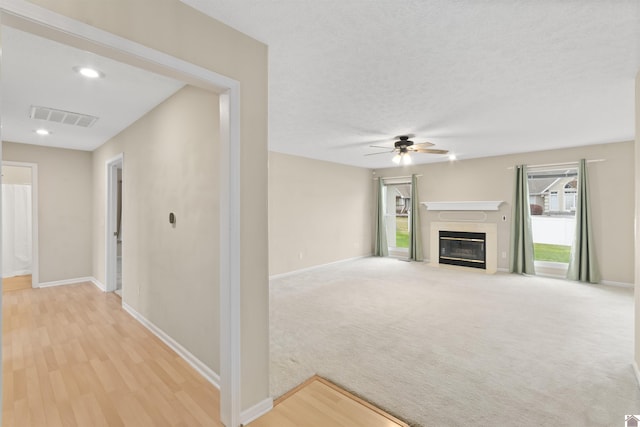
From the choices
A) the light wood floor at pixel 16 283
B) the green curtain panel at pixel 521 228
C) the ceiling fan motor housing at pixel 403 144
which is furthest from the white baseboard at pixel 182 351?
the green curtain panel at pixel 521 228

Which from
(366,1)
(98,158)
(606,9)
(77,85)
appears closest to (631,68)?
(606,9)

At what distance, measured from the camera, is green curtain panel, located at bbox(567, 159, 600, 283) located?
502cm

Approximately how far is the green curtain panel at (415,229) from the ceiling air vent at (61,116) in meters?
6.38

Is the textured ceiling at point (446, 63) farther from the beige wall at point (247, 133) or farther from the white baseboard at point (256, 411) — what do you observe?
the white baseboard at point (256, 411)

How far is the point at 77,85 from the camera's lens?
2.58 meters

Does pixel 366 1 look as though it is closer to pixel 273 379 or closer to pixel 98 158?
pixel 273 379

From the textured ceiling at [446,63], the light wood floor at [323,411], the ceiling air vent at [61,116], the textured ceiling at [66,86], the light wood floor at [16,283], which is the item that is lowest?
the light wood floor at [323,411]

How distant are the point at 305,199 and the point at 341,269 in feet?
5.68

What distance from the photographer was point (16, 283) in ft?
16.8

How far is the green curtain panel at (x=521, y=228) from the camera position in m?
5.69

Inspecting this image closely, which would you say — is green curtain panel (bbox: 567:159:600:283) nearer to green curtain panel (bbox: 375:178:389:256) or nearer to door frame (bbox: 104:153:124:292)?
green curtain panel (bbox: 375:178:389:256)

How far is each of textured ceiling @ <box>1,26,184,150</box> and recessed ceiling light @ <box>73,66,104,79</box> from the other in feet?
0.13

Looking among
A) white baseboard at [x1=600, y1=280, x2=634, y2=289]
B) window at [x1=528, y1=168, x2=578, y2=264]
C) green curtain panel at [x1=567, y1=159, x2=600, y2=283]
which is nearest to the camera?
white baseboard at [x1=600, y1=280, x2=634, y2=289]

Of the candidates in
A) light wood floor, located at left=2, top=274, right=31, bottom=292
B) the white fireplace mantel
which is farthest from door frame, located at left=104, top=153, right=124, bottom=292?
the white fireplace mantel
